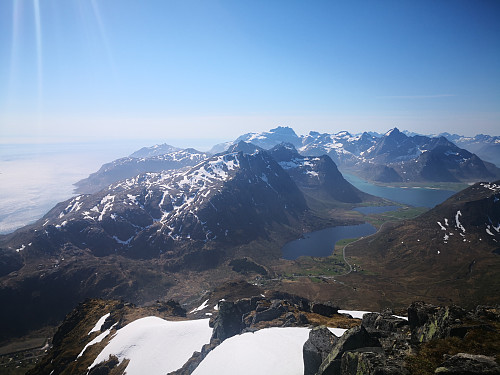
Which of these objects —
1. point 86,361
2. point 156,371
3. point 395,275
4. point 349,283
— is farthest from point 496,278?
point 86,361

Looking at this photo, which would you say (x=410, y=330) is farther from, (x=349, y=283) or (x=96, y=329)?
(x=349, y=283)

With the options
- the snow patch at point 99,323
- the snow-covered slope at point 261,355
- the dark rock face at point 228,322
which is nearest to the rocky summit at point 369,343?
the dark rock face at point 228,322

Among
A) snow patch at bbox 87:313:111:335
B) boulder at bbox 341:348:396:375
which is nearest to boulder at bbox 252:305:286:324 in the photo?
boulder at bbox 341:348:396:375

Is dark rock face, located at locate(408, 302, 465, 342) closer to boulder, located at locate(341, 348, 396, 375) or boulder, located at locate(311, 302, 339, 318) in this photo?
boulder, located at locate(341, 348, 396, 375)

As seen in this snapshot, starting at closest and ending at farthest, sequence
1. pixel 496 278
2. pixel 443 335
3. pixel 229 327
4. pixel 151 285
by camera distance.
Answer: pixel 443 335
pixel 229 327
pixel 496 278
pixel 151 285

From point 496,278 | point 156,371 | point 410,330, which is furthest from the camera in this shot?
point 496,278

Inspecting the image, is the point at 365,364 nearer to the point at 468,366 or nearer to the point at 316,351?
the point at 468,366

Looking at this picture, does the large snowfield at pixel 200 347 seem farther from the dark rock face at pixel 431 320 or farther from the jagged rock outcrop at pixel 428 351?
the dark rock face at pixel 431 320
